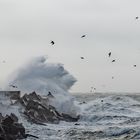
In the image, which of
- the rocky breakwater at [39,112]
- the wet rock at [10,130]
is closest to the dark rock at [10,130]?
the wet rock at [10,130]

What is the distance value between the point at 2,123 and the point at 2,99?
31.7 ft

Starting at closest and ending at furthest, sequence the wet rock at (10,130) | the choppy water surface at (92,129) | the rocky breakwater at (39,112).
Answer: the wet rock at (10,130), the choppy water surface at (92,129), the rocky breakwater at (39,112)

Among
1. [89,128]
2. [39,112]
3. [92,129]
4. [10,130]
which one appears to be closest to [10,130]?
[10,130]

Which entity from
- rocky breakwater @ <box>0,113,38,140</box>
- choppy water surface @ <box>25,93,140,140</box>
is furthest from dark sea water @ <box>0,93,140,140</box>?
A: rocky breakwater @ <box>0,113,38,140</box>

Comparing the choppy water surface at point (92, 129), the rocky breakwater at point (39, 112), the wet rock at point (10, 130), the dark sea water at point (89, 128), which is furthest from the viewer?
the rocky breakwater at point (39, 112)

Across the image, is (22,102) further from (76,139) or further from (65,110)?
(76,139)

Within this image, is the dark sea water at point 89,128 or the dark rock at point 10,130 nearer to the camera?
the dark rock at point 10,130

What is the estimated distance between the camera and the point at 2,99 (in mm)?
38938

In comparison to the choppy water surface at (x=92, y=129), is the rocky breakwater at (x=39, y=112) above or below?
above

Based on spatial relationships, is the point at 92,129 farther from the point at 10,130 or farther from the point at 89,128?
the point at 10,130

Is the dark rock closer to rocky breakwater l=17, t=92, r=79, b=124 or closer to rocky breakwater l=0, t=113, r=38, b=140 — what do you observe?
rocky breakwater l=0, t=113, r=38, b=140

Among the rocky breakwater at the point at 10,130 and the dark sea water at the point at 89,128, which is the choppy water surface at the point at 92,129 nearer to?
the dark sea water at the point at 89,128

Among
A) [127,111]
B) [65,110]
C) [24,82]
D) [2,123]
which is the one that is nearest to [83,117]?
[65,110]

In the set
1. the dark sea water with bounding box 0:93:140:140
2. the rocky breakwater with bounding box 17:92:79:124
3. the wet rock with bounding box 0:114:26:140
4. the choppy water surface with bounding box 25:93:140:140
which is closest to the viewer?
the wet rock with bounding box 0:114:26:140
